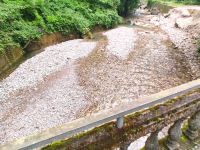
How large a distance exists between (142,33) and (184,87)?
68.3 ft

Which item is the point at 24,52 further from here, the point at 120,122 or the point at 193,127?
the point at 120,122

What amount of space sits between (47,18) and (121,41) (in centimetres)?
553

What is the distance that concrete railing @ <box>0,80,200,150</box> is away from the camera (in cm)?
177

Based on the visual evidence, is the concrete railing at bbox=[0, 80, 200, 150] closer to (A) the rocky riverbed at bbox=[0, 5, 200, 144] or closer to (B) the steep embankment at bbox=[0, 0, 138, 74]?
(A) the rocky riverbed at bbox=[0, 5, 200, 144]

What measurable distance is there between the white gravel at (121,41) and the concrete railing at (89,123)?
1458cm

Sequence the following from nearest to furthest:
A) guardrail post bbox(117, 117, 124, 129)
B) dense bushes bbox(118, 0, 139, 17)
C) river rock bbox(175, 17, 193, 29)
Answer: guardrail post bbox(117, 117, 124, 129), river rock bbox(175, 17, 193, 29), dense bushes bbox(118, 0, 139, 17)

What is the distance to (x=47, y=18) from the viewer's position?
18.3m

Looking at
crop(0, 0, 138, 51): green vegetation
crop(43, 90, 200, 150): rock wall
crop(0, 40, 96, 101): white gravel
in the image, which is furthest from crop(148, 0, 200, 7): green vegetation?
crop(43, 90, 200, 150): rock wall

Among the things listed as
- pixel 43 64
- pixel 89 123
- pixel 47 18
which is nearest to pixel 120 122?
pixel 89 123

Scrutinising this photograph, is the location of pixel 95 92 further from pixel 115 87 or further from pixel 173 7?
pixel 173 7

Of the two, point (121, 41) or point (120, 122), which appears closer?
point (120, 122)

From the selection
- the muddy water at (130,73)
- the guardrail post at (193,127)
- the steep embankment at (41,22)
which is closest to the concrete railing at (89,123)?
the guardrail post at (193,127)

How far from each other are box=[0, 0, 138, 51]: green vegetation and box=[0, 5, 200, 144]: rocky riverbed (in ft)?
4.17

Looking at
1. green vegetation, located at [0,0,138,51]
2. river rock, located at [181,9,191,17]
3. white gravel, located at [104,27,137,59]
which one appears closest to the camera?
green vegetation, located at [0,0,138,51]
